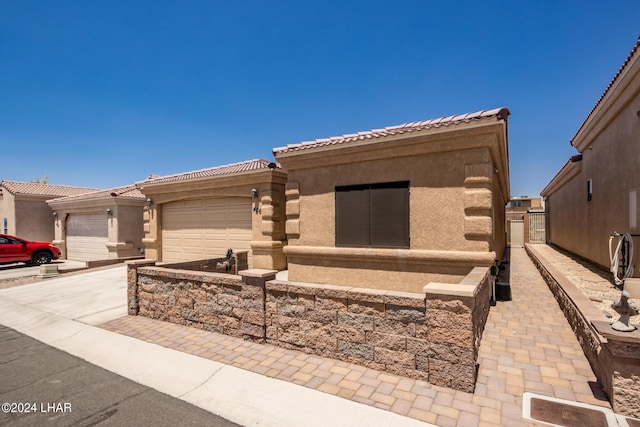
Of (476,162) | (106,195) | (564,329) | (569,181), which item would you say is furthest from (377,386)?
(106,195)

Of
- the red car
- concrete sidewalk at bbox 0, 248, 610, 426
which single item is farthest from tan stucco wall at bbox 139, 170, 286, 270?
→ the red car

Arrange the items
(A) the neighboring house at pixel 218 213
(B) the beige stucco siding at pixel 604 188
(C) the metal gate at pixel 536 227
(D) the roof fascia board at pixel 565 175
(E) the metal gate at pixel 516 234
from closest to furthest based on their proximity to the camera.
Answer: (B) the beige stucco siding at pixel 604 188 < (A) the neighboring house at pixel 218 213 < (D) the roof fascia board at pixel 565 175 < (E) the metal gate at pixel 516 234 < (C) the metal gate at pixel 536 227

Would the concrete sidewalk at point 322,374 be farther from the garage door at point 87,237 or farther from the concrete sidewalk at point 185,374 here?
the garage door at point 87,237

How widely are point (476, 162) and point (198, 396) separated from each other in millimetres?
6243

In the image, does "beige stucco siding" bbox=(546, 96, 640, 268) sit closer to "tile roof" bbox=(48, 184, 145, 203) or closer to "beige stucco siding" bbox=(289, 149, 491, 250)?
"beige stucco siding" bbox=(289, 149, 491, 250)

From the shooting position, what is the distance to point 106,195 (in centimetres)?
1727

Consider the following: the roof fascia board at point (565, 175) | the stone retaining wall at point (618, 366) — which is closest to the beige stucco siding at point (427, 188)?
the stone retaining wall at point (618, 366)

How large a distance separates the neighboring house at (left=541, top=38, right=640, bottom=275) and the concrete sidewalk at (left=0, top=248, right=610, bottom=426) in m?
3.83

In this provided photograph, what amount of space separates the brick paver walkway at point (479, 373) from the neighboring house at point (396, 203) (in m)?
1.57

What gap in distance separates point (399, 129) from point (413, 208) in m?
1.79

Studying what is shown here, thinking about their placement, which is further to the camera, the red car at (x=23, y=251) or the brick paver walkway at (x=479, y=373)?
the red car at (x=23, y=251)

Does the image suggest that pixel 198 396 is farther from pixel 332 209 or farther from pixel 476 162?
pixel 476 162

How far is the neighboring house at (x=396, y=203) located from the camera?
6.47 m

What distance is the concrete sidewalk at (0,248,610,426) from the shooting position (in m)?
3.48
